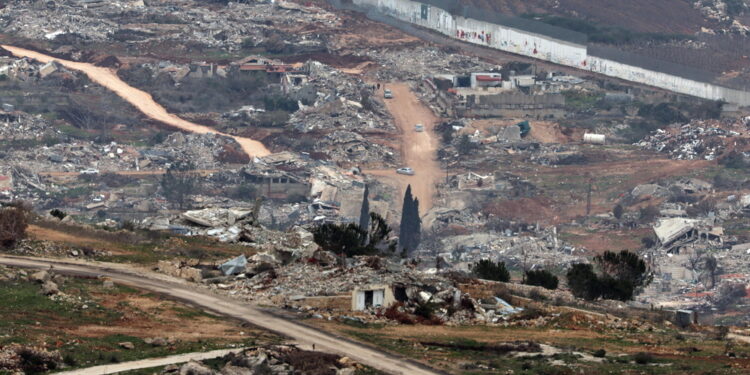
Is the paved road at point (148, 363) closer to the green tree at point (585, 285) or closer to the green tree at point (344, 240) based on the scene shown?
the green tree at point (344, 240)

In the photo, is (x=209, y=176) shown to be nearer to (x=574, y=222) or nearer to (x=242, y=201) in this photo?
(x=242, y=201)

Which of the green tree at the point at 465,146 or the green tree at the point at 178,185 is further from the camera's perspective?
the green tree at the point at 465,146

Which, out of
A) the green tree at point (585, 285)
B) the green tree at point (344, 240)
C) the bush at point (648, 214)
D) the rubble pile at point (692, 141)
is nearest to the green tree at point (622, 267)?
the green tree at point (585, 285)

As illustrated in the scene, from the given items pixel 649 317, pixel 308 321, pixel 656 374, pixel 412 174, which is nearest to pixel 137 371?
pixel 308 321

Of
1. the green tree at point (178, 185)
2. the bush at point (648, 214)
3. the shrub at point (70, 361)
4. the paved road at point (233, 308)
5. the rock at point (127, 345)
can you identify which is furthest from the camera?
the green tree at point (178, 185)

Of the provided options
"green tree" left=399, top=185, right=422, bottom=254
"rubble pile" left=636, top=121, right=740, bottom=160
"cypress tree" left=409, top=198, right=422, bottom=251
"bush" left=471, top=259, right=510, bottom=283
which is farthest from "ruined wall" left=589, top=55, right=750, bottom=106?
"bush" left=471, top=259, right=510, bottom=283
